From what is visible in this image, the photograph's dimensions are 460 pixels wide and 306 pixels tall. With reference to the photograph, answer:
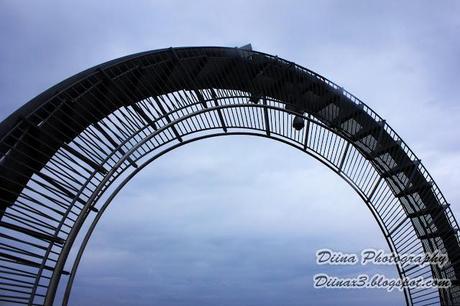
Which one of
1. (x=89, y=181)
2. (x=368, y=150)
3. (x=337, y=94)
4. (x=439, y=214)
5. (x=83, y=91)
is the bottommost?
(x=89, y=181)

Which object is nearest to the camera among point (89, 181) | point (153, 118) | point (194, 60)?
point (89, 181)

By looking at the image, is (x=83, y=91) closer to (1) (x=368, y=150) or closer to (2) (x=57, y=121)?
(2) (x=57, y=121)

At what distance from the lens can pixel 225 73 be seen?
1466cm

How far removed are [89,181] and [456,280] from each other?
1371 centimetres

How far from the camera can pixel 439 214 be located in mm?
15117

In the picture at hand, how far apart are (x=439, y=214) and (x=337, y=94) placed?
5.98m

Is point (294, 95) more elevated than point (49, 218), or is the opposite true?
point (294, 95)

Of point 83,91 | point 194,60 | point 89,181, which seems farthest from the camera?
point 194,60

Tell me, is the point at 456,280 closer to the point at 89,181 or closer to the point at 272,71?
the point at 272,71

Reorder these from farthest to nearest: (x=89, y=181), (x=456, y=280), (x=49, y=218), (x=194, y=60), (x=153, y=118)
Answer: (x=456, y=280) → (x=194, y=60) → (x=153, y=118) → (x=89, y=181) → (x=49, y=218)

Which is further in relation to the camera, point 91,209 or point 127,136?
point 127,136

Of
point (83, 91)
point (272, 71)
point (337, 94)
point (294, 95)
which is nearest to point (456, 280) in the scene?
point (337, 94)

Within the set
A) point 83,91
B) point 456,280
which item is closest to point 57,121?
point 83,91

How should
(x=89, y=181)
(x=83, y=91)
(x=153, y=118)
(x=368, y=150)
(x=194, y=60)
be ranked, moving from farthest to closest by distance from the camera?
(x=368, y=150)
(x=194, y=60)
(x=153, y=118)
(x=83, y=91)
(x=89, y=181)
